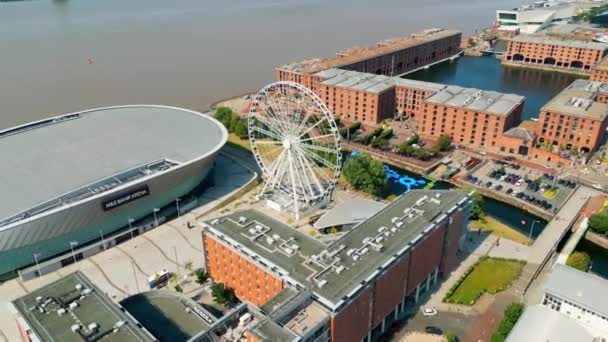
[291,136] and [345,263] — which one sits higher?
[291,136]

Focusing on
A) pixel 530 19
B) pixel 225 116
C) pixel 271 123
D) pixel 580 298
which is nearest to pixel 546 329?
pixel 580 298

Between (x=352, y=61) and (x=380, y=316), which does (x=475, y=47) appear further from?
(x=380, y=316)

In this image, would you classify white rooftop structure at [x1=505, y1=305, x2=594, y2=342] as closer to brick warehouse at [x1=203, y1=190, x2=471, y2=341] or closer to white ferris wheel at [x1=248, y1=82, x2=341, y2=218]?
brick warehouse at [x1=203, y1=190, x2=471, y2=341]

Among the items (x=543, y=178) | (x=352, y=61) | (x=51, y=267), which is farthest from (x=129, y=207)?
(x=352, y=61)

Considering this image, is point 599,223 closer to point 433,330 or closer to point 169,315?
point 433,330

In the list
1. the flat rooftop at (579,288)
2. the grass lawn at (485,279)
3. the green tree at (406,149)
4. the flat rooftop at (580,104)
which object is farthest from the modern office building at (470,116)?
the flat rooftop at (579,288)

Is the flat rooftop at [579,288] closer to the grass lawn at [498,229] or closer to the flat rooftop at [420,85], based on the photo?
the grass lawn at [498,229]

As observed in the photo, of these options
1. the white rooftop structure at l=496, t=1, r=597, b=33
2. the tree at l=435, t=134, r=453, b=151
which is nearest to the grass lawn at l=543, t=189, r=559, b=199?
the tree at l=435, t=134, r=453, b=151
